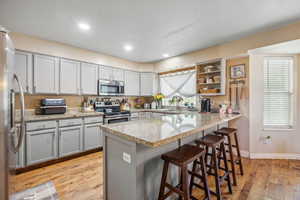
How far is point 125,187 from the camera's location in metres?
1.36

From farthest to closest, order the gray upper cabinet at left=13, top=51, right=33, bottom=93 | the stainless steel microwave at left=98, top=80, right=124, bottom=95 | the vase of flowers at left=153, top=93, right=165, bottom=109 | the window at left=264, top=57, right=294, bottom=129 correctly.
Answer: the vase of flowers at left=153, top=93, right=165, bottom=109
the stainless steel microwave at left=98, top=80, right=124, bottom=95
the window at left=264, top=57, right=294, bottom=129
the gray upper cabinet at left=13, top=51, right=33, bottom=93

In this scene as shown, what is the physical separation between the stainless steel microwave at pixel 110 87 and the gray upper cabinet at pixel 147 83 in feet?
2.76

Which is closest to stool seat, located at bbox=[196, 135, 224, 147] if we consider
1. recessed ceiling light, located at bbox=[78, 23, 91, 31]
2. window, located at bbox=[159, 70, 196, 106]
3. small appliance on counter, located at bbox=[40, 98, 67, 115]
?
window, located at bbox=[159, 70, 196, 106]

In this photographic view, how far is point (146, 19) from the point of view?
2.24 metres

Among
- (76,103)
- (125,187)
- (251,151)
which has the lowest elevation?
(251,151)

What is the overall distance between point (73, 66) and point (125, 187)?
10.0 ft

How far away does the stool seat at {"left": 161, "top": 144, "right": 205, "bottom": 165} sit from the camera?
4.32 ft

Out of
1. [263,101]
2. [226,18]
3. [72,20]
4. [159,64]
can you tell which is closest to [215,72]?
[263,101]

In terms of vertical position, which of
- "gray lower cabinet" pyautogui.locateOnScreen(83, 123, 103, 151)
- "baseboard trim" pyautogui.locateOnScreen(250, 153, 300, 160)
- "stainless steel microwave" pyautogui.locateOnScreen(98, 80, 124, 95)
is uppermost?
"stainless steel microwave" pyautogui.locateOnScreen(98, 80, 124, 95)

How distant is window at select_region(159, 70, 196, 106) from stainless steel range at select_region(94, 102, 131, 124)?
1.64m

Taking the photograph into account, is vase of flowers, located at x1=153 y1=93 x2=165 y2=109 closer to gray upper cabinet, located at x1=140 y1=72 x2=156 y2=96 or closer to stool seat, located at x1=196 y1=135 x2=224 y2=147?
gray upper cabinet, located at x1=140 y1=72 x2=156 y2=96

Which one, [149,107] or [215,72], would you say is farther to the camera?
[149,107]

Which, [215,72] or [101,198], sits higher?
[215,72]

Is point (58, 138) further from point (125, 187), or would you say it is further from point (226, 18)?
point (226, 18)
